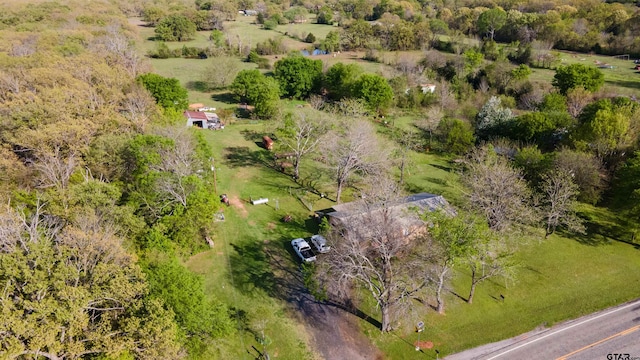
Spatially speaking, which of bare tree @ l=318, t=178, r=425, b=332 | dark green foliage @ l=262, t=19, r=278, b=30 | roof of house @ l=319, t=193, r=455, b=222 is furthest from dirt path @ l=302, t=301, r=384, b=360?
dark green foliage @ l=262, t=19, r=278, b=30

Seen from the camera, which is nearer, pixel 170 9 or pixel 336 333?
pixel 336 333

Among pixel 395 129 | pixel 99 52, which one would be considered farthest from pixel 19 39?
pixel 395 129

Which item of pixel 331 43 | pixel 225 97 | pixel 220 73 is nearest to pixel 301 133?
pixel 225 97

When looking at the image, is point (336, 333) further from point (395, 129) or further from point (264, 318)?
point (395, 129)

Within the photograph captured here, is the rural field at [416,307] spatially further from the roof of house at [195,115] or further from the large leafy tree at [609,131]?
the roof of house at [195,115]

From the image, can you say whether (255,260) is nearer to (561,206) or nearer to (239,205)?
(239,205)

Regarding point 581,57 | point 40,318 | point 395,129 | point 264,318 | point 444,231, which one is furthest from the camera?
point 581,57

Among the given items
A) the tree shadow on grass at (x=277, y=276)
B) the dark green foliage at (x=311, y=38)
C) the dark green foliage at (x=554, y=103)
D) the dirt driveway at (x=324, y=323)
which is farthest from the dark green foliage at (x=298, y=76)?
the dirt driveway at (x=324, y=323)

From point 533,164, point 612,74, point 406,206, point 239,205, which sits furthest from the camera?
point 612,74
